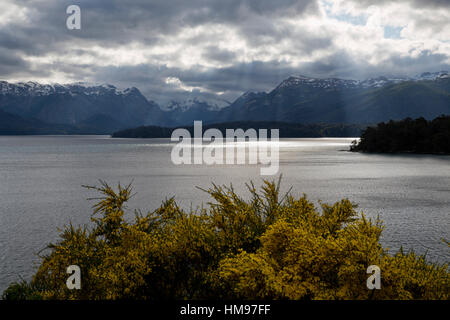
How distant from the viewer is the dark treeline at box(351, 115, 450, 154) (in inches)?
5448

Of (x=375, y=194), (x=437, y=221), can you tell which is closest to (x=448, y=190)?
(x=375, y=194)

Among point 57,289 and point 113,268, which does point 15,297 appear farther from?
point 113,268

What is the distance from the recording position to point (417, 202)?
5603 centimetres

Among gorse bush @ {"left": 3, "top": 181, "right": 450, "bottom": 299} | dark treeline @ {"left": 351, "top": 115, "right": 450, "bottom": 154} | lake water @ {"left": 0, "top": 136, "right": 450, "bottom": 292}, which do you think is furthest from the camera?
dark treeline @ {"left": 351, "top": 115, "right": 450, "bottom": 154}

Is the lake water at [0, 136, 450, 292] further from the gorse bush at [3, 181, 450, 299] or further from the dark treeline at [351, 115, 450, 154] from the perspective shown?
the dark treeline at [351, 115, 450, 154]

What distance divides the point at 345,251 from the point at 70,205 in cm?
5063

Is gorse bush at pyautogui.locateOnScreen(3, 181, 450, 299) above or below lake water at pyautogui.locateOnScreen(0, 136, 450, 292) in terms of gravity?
above

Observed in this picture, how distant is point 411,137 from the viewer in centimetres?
15062

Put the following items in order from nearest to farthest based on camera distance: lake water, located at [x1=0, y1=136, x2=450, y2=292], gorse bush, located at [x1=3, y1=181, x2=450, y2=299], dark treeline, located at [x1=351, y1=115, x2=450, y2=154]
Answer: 1. gorse bush, located at [x1=3, y1=181, x2=450, y2=299]
2. lake water, located at [x1=0, y1=136, x2=450, y2=292]
3. dark treeline, located at [x1=351, y1=115, x2=450, y2=154]

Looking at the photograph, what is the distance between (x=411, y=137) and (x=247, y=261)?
15780 centimetres

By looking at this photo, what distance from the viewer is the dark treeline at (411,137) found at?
138m

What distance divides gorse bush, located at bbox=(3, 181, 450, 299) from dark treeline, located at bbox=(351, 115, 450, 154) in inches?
5634

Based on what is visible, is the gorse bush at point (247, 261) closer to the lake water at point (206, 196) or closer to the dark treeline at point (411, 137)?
the lake water at point (206, 196)

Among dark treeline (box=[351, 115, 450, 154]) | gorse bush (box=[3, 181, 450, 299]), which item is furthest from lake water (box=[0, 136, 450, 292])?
dark treeline (box=[351, 115, 450, 154])
